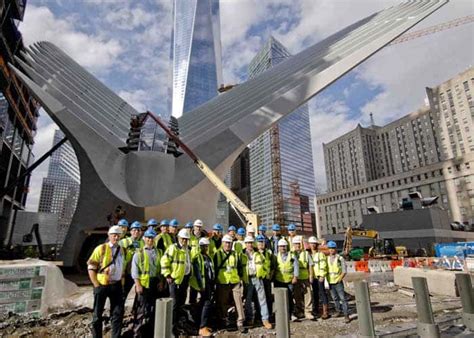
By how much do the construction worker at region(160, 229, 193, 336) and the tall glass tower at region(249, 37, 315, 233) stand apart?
292 ft

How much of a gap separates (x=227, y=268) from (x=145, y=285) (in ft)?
5.42

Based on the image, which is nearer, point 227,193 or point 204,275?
point 204,275

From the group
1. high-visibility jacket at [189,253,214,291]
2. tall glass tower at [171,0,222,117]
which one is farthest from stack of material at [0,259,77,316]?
tall glass tower at [171,0,222,117]

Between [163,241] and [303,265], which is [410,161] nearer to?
[303,265]

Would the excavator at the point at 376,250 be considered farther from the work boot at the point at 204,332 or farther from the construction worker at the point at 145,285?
the construction worker at the point at 145,285

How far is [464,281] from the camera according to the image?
208 inches

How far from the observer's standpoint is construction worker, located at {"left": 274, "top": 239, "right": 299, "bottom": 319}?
637cm

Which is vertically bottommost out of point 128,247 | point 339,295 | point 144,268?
point 339,295

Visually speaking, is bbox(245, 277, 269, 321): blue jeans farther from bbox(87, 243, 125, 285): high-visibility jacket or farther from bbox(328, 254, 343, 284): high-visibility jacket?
bbox(87, 243, 125, 285): high-visibility jacket

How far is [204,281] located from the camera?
5480 mm

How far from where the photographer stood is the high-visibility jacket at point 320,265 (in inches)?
262

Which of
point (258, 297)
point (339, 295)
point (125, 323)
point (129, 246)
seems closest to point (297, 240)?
point (339, 295)

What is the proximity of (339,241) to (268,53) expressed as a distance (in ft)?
353

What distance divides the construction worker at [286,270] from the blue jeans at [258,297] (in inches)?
24.8
